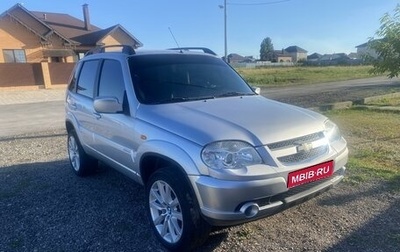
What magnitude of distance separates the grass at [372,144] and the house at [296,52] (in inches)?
4633

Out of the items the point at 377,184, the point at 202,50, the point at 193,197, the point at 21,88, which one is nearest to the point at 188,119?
the point at 193,197

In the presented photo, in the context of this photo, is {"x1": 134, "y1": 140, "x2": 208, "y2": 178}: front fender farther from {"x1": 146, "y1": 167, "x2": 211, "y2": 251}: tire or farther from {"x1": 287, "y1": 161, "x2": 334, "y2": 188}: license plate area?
{"x1": 287, "y1": 161, "x2": 334, "y2": 188}: license plate area

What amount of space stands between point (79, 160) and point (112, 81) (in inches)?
70.8

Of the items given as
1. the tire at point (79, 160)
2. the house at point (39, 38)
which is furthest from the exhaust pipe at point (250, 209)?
the house at point (39, 38)

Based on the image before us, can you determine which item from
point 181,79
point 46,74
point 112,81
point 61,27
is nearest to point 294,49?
point 61,27

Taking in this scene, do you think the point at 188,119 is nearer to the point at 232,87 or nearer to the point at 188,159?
the point at 188,159

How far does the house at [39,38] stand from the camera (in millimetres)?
26278

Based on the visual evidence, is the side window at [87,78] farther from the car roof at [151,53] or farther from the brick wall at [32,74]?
the brick wall at [32,74]

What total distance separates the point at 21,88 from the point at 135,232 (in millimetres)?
24132

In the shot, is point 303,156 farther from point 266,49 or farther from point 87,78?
point 266,49

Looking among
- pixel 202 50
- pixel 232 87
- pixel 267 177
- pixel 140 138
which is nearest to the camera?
pixel 267 177

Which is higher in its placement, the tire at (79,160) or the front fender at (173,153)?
the front fender at (173,153)

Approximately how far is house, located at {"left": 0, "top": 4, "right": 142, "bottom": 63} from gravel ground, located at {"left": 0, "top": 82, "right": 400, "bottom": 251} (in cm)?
2514

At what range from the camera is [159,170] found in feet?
9.87
